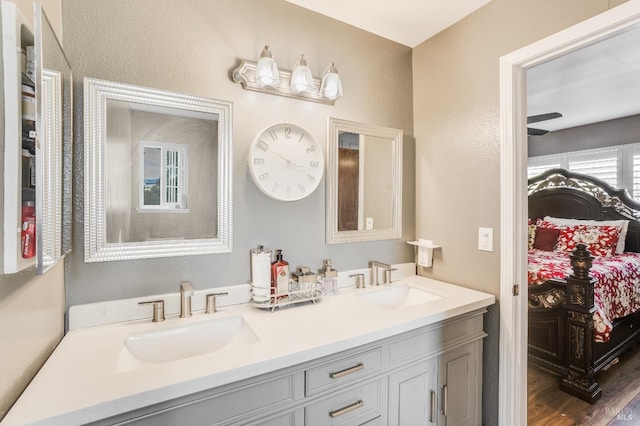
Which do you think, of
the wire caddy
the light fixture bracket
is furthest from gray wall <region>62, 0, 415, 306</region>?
the wire caddy

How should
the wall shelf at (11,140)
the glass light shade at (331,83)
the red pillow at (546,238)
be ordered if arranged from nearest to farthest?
the wall shelf at (11,140), the glass light shade at (331,83), the red pillow at (546,238)

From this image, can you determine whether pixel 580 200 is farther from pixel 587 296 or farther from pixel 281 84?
pixel 281 84

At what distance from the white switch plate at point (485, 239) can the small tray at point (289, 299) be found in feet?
3.02

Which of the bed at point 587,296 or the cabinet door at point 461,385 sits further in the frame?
the bed at point 587,296

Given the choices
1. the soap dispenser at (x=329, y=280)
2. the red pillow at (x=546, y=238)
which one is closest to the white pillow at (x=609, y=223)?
the red pillow at (x=546, y=238)

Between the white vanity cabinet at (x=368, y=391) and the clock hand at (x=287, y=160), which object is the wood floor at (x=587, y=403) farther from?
the clock hand at (x=287, y=160)

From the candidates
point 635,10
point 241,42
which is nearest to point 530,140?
point 635,10

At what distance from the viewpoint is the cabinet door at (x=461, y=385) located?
57.9 inches

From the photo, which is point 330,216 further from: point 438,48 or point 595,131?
point 595,131

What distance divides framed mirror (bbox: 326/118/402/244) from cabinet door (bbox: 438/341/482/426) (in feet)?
2.48

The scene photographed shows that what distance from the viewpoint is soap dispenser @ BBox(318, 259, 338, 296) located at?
168 cm

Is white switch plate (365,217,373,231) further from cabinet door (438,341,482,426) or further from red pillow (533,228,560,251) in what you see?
red pillow (533,228,560,251)

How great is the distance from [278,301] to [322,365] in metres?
0.43

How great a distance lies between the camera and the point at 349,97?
1.87m
